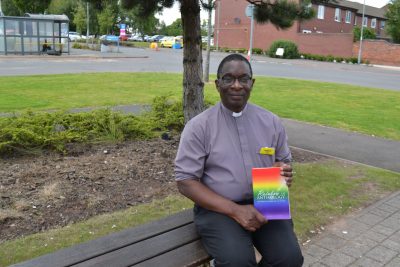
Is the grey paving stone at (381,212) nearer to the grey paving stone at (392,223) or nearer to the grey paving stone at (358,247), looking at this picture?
the grey paving stone at (392,223)

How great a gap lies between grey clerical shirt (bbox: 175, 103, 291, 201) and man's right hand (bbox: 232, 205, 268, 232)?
12cm

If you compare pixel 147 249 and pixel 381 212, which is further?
pixel 381 212

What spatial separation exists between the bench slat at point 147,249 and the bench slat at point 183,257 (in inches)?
1.3

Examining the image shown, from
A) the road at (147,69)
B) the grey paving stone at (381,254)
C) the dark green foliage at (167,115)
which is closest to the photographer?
the grey paving stone at (381,254)

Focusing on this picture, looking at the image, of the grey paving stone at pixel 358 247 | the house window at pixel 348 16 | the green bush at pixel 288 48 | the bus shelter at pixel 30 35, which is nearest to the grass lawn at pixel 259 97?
the grey paving stone at pixel 358 247

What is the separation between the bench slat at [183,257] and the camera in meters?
2.50

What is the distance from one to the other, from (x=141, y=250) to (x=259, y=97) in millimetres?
10221

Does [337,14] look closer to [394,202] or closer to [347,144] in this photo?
[347,144]

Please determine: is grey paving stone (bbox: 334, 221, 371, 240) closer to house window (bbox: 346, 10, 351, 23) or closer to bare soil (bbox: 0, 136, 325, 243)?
bare soil (bbox: 0, 136, 325, 243)

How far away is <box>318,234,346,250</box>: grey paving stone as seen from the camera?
3770 mm

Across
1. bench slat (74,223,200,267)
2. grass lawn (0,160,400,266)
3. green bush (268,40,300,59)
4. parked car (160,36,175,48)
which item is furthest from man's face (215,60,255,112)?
parked car (160,36,175,48)

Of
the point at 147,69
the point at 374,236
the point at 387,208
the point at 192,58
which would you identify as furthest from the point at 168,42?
the point at 374,236

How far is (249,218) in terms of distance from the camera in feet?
8.46

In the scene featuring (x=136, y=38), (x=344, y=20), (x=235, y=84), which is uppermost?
(x=344, y=20)
